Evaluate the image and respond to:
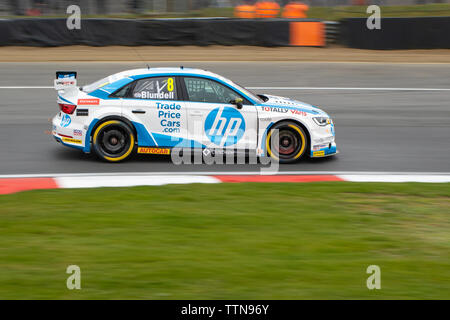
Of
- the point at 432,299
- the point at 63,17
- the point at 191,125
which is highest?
the point at 63,17

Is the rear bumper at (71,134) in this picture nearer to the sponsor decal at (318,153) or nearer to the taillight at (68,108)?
the taillight at (68,108)

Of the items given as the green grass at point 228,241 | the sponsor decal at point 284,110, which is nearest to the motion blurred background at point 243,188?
the green grass at point 228,241

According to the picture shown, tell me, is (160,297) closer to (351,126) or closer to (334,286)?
(334,286)

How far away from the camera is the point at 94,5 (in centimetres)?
2517

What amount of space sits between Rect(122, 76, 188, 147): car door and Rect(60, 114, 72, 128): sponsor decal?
86 cm

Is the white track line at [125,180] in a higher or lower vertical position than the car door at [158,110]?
lower

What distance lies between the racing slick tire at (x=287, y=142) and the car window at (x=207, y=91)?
826 millimetres

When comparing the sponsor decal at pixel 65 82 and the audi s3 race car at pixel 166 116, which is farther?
the sponsor decal at pixel 65 82

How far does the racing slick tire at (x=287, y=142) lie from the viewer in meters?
10.9

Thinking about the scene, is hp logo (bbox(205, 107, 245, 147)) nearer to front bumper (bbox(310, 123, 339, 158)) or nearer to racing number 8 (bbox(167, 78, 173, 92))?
racing number 8 (bbox(167, 78, 173, 92))

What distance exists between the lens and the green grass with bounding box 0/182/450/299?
5688 mm

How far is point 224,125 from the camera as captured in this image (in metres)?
10.7

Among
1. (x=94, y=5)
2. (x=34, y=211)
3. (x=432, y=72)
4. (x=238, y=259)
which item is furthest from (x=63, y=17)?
(x=238, y=259)

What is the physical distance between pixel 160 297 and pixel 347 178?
18.4 feet
